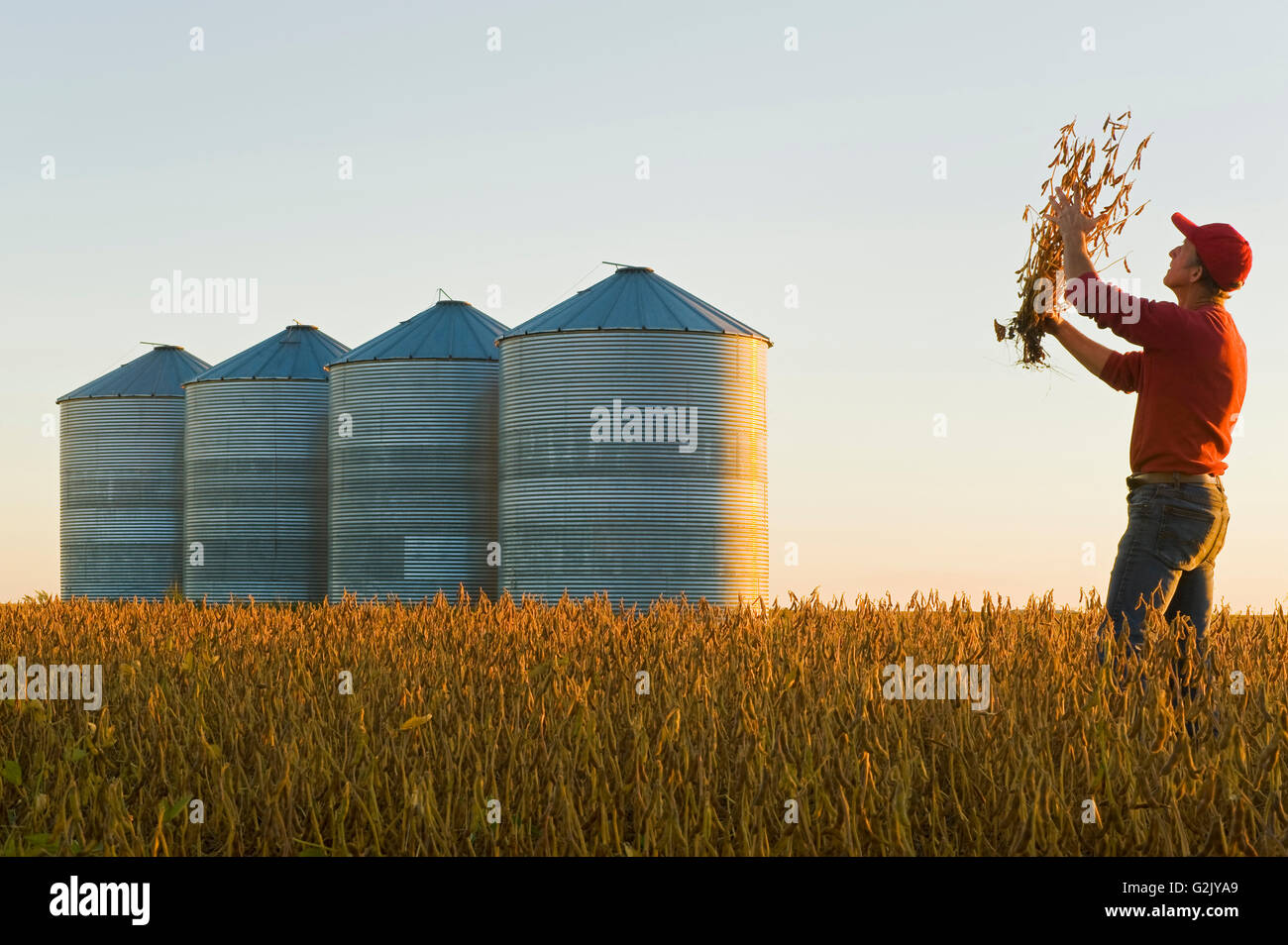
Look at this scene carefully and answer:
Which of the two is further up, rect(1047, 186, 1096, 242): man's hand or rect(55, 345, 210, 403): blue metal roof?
rect(55, 345, 210, 403): blue metal roof

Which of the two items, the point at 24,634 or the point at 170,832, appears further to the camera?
the point at 24,634

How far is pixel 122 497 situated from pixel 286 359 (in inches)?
174

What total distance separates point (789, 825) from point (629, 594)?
12601 mm

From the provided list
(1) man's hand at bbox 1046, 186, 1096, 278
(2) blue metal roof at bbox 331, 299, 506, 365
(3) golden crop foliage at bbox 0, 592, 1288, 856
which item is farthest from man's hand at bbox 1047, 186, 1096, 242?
(2) blue metal roof at bbox 331, 299, 506, 365

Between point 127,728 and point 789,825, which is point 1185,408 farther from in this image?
point 127,728

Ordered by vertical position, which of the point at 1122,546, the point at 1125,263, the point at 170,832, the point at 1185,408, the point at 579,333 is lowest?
the point at 170,832

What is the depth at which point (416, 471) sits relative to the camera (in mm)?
19188

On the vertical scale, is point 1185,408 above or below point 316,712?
above

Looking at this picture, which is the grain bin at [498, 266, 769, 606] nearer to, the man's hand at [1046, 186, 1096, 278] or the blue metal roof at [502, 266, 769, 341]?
the blue metal roof at [502, 266, 769, 341]

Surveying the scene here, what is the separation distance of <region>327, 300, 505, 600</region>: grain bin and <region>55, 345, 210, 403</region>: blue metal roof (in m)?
6.74

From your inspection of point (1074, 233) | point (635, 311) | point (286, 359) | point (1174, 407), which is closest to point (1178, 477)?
point (1174, 407)

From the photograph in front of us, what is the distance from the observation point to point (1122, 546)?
19.9ft

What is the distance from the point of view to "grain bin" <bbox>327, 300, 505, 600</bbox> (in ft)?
62.7

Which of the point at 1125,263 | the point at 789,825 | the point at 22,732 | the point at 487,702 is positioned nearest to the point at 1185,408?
the point at 1125,263
